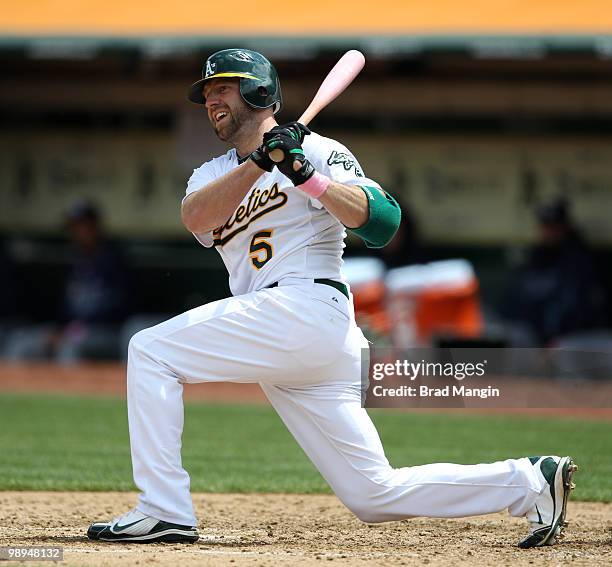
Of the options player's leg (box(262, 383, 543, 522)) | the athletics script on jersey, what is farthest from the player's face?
player's leg (box(262, 383, 543, 522))

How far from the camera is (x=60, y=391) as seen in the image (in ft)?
34.0

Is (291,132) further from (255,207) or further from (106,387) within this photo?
(106,387)

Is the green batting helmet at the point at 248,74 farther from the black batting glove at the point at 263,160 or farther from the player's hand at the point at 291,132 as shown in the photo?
the black batting glove at the point at 263,160

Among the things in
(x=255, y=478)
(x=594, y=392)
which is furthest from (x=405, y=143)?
(x=255, y=478)

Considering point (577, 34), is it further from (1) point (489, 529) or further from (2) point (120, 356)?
(1) point (489, 529)

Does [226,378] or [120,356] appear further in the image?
[120,356]

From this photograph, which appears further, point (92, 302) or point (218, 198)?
point (92, 302)

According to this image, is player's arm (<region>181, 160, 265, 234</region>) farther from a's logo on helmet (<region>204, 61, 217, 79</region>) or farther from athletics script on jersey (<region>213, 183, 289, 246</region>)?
a's logo on helmet (<region>204, 61, 217, 79</region>)

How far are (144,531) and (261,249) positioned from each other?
103cm

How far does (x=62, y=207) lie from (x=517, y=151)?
459 cm

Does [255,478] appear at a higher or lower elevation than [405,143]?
lower

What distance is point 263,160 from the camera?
153 inches

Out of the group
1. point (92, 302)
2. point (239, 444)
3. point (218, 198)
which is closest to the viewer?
point (218, 198)

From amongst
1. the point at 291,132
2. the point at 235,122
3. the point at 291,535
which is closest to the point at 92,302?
the point at 291,535
